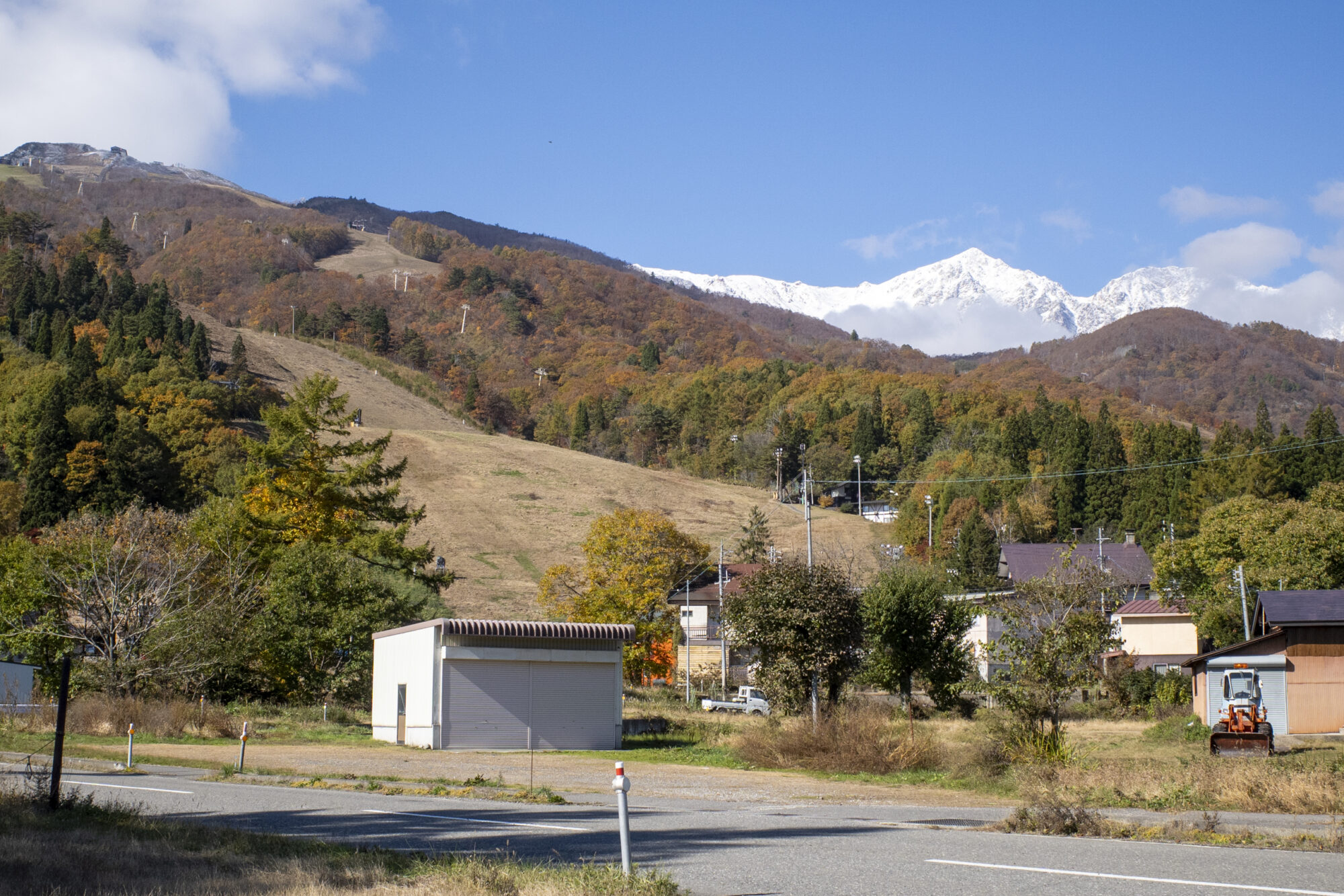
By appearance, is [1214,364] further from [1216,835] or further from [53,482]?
[1216,835]

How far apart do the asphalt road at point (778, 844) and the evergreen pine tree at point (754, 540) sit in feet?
206

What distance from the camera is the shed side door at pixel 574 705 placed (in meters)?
30.6

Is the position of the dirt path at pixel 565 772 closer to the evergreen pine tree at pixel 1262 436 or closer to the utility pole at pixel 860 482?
the evergreen pine tree at pixel 1262 436

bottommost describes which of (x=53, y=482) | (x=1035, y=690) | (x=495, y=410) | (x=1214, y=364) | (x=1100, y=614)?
(x=1035, y=690)

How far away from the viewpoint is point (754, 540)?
83375 mm

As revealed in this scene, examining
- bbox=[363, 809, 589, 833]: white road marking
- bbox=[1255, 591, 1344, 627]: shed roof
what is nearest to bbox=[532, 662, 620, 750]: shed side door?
bbox=[363, 809, 589, 833]: white road marking

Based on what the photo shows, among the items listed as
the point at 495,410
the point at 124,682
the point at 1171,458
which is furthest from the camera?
the point at 495,410

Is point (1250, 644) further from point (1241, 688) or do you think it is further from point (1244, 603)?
point (1244, 603)

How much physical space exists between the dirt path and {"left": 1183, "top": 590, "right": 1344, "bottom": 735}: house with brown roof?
1814 cm

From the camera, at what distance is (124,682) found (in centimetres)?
3183

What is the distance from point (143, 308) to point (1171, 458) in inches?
3821

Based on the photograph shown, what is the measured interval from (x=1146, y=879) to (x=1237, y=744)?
18.9m

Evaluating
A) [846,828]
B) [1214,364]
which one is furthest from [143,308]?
[1214,364]

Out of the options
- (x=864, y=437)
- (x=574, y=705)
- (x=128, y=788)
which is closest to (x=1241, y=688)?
(x=574, y=705)
